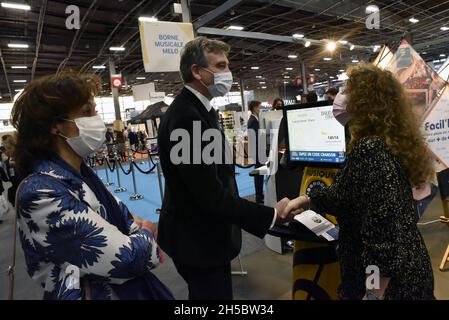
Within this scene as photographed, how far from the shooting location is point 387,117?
113 cm

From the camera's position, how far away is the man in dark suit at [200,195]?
3.97 ft

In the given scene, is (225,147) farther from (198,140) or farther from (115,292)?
(115,292)

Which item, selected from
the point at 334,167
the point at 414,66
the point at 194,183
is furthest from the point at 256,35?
the point at 194,183

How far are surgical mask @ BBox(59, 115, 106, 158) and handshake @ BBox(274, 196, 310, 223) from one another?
0.80 m

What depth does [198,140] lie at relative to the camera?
1.26 meters

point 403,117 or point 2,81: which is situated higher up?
point 2,81

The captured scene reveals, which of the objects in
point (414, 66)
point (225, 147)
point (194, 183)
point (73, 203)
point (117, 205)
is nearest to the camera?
point (73, 203)

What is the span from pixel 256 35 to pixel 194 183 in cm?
893

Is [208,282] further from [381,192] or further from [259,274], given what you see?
[259,274]

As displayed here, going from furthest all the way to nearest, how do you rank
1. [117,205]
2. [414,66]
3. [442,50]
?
[442,50] < [414,66] < [117,205]

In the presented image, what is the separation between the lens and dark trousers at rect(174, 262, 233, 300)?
1333 millimetres

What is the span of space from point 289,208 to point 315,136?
555 mm

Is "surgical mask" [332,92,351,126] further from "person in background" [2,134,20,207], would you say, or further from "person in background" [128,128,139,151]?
"person in background" [128,128,139,151]

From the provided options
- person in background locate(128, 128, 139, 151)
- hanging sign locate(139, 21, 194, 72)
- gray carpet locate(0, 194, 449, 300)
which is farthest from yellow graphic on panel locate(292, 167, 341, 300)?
person in background locate(128, 128, 139, 151)
